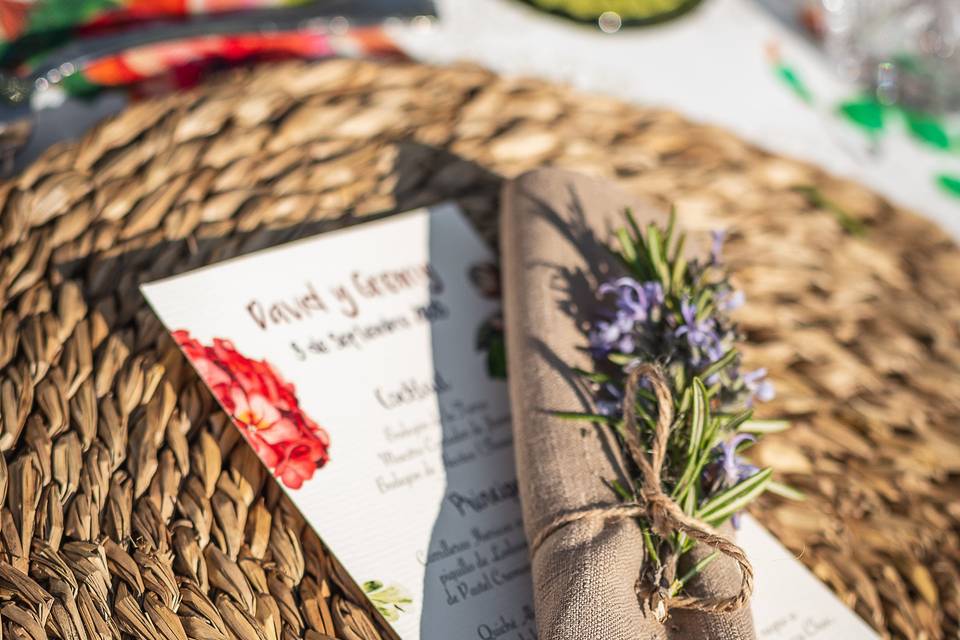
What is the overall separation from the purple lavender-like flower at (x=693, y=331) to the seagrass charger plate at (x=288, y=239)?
0.37 ft

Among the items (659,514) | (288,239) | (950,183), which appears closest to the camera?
(659,514)

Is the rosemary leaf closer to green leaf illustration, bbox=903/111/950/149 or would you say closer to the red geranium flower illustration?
the red geranium flower illustration

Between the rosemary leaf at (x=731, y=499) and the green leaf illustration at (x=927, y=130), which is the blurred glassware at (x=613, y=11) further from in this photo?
the rosemary leaf at (x=731, y=499)

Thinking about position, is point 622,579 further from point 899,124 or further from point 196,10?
point 899,124

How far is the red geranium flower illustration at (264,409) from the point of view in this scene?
1.35 ft

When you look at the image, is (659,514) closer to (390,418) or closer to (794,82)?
(390,418)

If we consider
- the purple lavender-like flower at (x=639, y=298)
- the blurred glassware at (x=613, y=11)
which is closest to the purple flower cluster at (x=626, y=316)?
the purple lavender-like flower at (x=639, y=298)

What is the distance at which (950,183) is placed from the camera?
0.81 meters

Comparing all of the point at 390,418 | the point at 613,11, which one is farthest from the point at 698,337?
the point at 613,11

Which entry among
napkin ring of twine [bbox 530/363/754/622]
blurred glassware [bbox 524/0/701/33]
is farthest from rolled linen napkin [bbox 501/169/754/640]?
blurred glassware [bbox 524/0/701/33]

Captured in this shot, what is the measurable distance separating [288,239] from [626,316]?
20 cm

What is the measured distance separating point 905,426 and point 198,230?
0.43 meters

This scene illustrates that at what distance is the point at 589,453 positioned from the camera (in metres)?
0.40

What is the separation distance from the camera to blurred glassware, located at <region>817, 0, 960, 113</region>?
81cm
